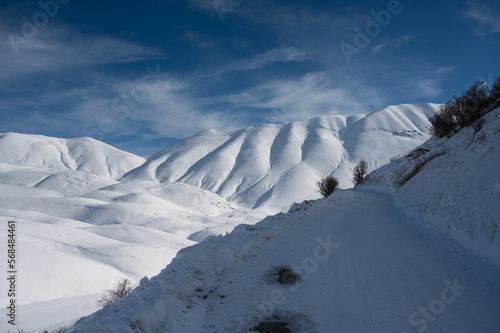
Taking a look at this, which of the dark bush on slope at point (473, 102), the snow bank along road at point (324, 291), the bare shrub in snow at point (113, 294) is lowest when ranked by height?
the snow bank along road at point (324, 291)

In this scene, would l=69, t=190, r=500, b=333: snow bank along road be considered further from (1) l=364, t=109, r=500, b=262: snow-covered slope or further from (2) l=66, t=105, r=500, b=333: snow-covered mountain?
(1) l=364, t=109, r=500, b=262: snow-covered slope

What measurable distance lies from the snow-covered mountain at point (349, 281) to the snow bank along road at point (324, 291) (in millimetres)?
23

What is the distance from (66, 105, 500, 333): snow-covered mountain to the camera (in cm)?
497

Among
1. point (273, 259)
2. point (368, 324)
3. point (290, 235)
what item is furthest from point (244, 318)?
point (290, 235)

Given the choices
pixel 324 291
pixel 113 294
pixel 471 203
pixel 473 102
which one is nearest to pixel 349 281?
pixel 324 291

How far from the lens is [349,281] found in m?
6.58

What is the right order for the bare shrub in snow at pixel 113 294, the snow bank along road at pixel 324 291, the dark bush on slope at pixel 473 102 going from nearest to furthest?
the snow bank along road at pixel 324 291, the bare shrub in snow at pixel 113 294, the dark bush on slope at pixel 473 102

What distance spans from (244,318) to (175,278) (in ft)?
7.94

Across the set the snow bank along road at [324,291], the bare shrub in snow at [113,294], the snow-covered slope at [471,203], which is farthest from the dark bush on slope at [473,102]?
the bare shrub in snow at [113,294]

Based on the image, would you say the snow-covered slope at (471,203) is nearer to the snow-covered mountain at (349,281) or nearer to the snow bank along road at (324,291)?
the snow-covered mountain at (349,281)

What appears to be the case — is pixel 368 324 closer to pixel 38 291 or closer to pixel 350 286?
pixel 350 286

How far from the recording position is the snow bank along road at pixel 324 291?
16.1 ft

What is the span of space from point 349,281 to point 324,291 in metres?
0.80

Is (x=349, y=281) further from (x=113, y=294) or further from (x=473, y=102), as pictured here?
(x=473, y=102)
